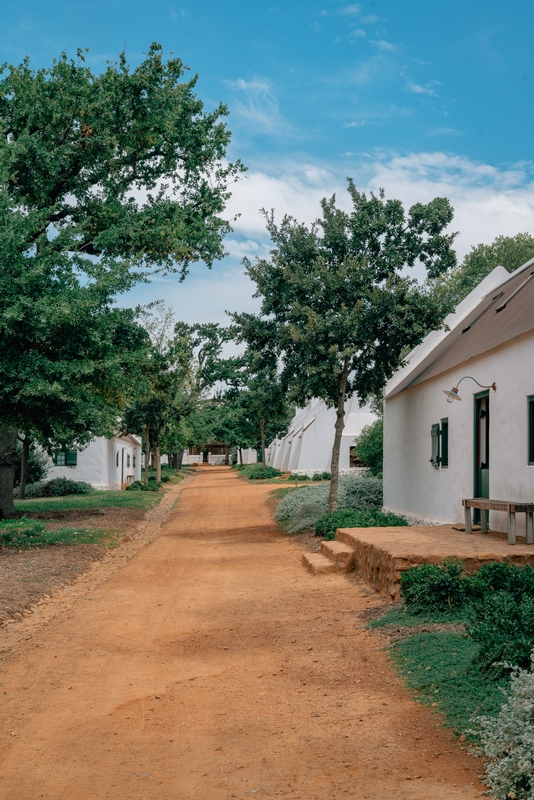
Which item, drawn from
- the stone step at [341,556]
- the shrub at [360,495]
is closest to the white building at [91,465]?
the shrub at [360,495]

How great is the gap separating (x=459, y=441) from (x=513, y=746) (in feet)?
35.6

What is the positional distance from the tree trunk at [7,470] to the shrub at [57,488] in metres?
10.2

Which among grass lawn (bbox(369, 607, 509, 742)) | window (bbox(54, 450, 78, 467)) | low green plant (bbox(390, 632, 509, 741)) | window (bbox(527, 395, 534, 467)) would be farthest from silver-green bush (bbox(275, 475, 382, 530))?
low green plant (bbox(390, 632, 509, 741))

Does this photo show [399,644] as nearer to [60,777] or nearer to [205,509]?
[60,777]

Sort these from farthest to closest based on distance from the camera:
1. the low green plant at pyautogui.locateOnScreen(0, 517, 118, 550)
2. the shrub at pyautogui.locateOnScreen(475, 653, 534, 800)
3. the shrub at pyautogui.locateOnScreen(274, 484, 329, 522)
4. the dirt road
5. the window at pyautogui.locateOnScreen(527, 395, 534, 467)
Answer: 1. the shrub at pyautogui.locateOnScreen(274, 484, 329, 522)
2. the low green plant at pyautogui.locateOnScreen(0, 517, 118, 550)
3. the window at pyautogui.locateOnScreen(527, 395, 534, 467)
4. the dirt road
5. the shrub at pyautogui.locateOnScreen(475, 653, 534, 800)

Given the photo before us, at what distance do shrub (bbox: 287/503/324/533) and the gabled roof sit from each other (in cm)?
380

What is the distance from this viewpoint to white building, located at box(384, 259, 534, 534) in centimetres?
1159

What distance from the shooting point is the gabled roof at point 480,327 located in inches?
499

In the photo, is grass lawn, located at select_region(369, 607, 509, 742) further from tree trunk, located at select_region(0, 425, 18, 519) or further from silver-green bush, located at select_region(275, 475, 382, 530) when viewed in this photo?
tree trunk, located at select_region(0, 425, 18, 519)

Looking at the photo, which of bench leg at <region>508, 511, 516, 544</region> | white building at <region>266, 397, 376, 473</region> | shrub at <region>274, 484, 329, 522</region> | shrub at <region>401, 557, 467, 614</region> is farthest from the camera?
white building at <region>266, 397, 376, 473</region>

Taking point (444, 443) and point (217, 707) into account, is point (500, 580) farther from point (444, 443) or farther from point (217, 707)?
point (444, 443)

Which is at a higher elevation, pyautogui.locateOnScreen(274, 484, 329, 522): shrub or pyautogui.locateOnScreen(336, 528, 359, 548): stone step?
pyautogui.locateOnScreen(336, 528, 359, 548): stone step

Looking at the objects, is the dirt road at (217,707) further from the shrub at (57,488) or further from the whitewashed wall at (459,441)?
the shrub at (57,488)

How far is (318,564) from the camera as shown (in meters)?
12.5
